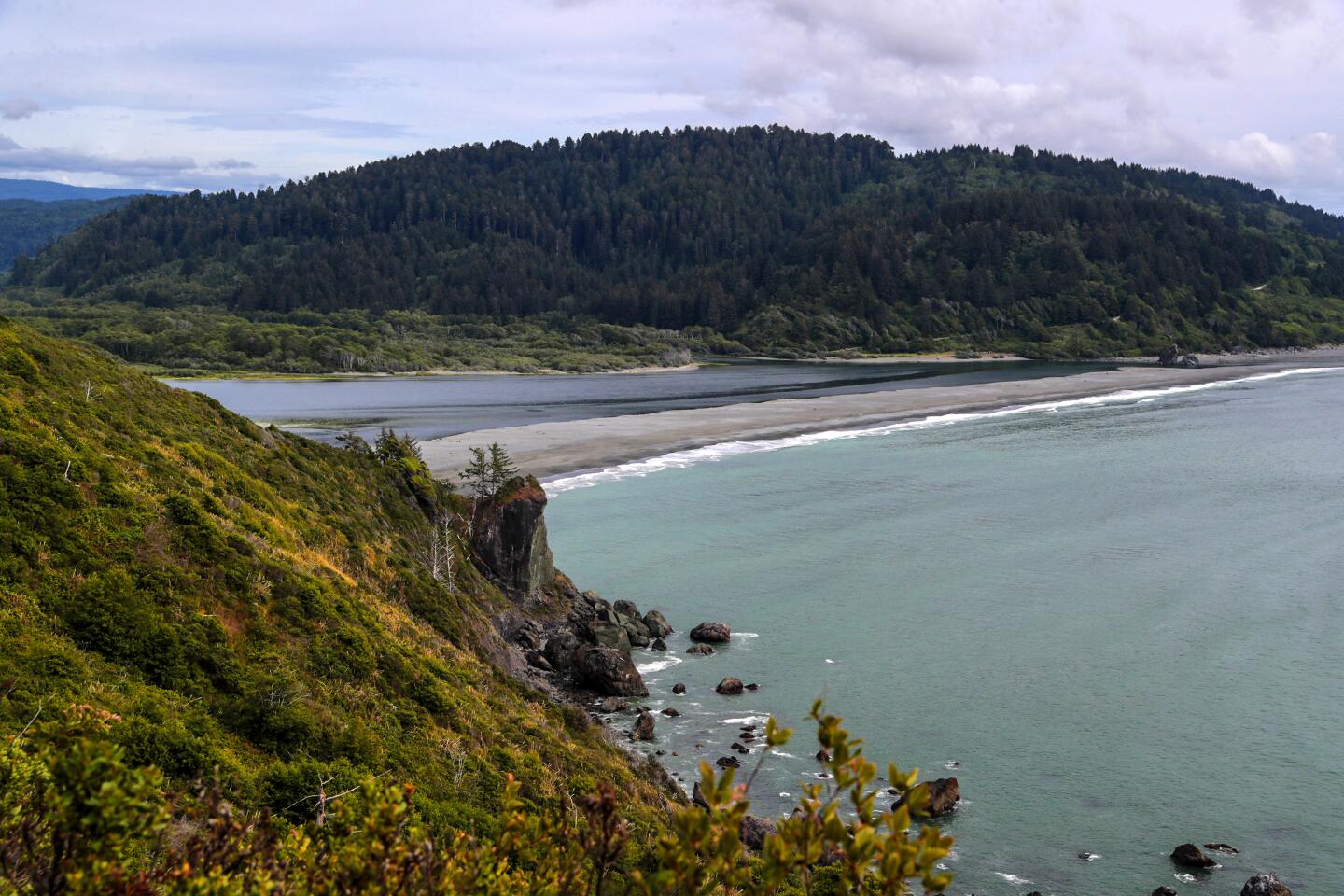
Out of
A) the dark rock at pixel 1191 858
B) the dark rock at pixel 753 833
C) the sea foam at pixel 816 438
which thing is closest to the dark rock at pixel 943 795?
the dark rock at pixel 753 833

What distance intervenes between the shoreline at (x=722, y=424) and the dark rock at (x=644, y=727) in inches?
1769

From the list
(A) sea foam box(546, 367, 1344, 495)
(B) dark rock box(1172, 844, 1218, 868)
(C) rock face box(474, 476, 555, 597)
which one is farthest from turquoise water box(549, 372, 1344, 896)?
(C) rock face box(474, 476, 555, 597)

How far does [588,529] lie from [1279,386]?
13291 cm

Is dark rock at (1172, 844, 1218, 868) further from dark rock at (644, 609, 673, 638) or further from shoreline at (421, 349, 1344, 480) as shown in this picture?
shoreline at (421, 349, 1344, 480)

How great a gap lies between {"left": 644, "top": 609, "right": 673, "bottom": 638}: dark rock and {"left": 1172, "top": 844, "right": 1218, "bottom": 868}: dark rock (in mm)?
20119

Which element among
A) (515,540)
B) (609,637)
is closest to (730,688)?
(609,637)

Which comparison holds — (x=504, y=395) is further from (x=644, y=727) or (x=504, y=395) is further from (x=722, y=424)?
(x=644, y=727)

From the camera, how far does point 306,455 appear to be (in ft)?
129

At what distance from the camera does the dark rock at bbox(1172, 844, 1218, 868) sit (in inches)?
896

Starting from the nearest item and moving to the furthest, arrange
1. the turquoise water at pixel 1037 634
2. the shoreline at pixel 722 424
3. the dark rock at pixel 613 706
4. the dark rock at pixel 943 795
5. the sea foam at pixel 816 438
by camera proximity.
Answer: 1. the dark rock at pixel 943 795
2. the turquoise water at pixel 1037 634
3. the dark rock at pixel 613 706
4. the sea foam at pixel 816 438
5. the shoreline at pixel 722 424

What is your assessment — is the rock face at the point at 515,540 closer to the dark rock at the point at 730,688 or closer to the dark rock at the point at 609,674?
the dark rock at the point at 609,674

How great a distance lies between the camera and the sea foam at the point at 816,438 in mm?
76000

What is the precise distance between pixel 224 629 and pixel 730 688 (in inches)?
670

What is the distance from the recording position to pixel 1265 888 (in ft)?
68.1
